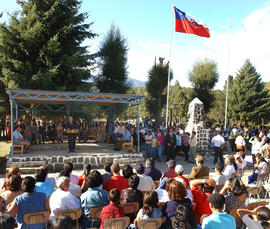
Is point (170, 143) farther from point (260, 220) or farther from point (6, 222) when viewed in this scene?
point (6, 222)

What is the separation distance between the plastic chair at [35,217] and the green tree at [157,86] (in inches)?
969

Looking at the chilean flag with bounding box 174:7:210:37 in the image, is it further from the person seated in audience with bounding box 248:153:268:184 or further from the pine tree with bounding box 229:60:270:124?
the pine tree with bounding box 229:60:270:124

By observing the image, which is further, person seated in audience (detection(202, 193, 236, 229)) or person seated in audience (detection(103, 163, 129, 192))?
person seated in audience (detection(103, 163, 129, 192))

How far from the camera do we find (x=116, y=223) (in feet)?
11.1

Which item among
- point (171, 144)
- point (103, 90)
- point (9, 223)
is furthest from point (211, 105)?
point (9, 223)

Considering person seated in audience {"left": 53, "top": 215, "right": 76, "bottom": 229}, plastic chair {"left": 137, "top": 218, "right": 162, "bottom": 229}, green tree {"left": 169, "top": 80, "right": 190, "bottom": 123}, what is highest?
green tree {"left": 169, "top": 80, "right": 190, "bottom": 123}

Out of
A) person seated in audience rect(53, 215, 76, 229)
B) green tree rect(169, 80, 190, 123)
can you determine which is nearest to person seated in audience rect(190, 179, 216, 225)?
person seated in audience rect(53, 215, 76, 229)

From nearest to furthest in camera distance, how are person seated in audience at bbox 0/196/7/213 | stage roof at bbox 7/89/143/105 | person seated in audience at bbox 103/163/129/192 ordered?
person seated in audience at bbox 0/196/7/213 < person seated in audience at bbox 103/163/129/192 < stage roof at bbox 7/89/143/105

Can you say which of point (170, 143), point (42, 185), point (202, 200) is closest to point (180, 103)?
point (170, 143)

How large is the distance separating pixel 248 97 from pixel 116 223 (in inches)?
1197

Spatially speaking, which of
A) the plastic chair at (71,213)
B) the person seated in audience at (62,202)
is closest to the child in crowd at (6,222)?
the plastic chair at (71,213)

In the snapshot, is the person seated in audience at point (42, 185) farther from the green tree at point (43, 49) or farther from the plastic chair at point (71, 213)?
the green tree at point (43, 49)

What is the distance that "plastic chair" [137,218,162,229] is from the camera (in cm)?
339

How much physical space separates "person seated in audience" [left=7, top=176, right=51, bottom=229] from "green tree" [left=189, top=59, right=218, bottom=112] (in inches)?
1137
